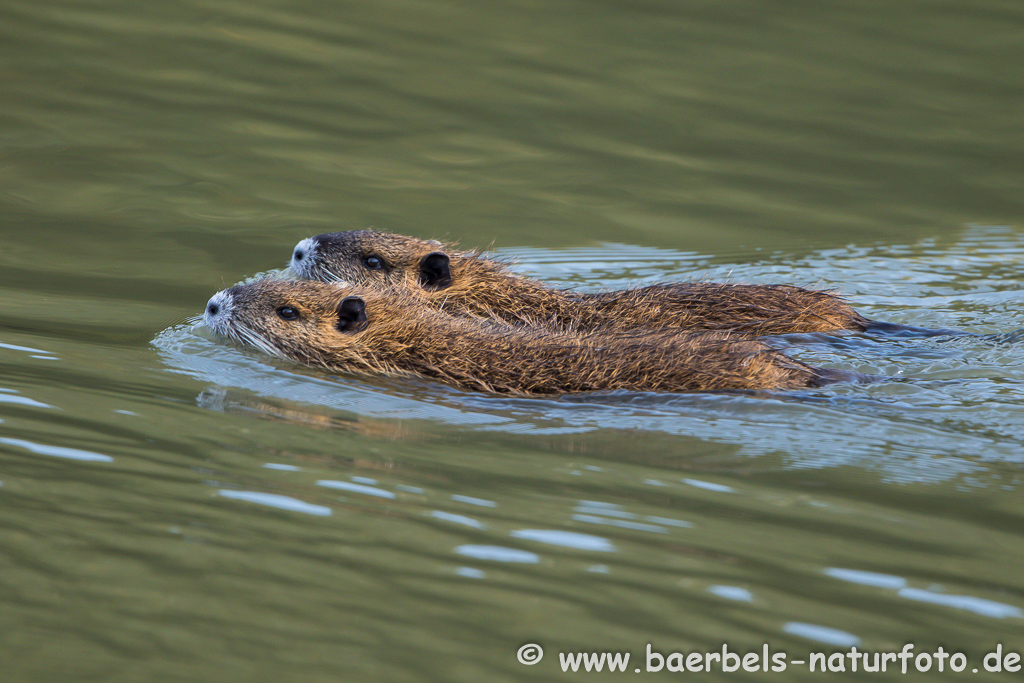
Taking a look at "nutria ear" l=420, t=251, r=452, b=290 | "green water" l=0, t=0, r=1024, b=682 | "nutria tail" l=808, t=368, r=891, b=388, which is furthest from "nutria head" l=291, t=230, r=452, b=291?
"nutria tail" l=808, t=368, r=891, b=388

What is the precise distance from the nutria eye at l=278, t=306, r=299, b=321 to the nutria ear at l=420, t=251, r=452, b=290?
0.95 metres

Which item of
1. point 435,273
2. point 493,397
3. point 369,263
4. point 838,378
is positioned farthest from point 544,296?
point 838,378

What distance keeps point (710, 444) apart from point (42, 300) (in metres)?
3.72

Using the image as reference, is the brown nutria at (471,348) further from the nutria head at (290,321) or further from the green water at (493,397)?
the green water at (493,397)

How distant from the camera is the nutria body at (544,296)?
5.98m

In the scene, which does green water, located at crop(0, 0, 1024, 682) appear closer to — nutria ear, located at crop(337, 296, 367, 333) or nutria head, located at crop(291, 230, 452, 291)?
nutria ear, located at crop(337, 296, 367, 333)

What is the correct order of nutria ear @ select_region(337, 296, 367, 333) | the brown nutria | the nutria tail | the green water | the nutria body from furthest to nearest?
1. the nutria body
2. nutria ear @ select_region(337, 296, 367, 333)
3. the nutria tail
4. the brown nutria
5. the green water

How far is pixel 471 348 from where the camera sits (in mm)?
5168

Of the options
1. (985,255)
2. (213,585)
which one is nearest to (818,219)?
(985,255)

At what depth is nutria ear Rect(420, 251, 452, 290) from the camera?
20.5 feet

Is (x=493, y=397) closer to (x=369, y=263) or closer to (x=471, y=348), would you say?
(x=471, y=348)

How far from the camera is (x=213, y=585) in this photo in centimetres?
286

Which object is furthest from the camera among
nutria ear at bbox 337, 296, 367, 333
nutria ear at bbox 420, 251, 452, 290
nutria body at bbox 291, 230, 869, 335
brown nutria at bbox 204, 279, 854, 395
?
nutria ear at bbox 420, 251, 452, 290

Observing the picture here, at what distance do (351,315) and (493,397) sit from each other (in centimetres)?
90
